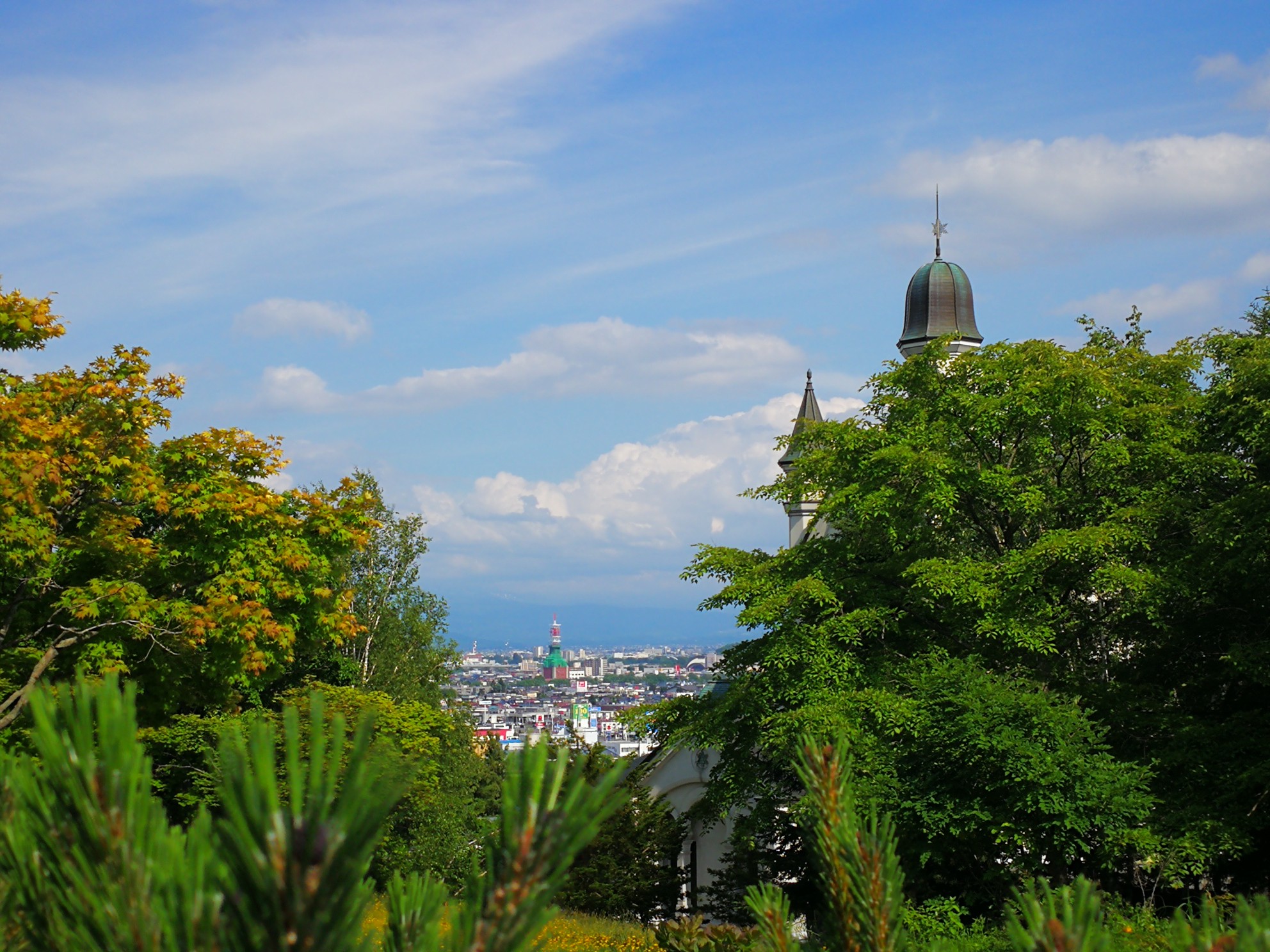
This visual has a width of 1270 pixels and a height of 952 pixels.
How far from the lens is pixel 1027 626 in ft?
66.4

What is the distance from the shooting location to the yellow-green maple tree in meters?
18.8

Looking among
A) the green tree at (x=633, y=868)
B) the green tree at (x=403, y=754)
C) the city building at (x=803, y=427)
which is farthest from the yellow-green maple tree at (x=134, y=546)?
the city building at (x=803, y=427)

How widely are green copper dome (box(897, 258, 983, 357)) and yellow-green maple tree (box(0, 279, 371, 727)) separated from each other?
31.8 m

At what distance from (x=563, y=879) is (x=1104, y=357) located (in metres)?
24.5

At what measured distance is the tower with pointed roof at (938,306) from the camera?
48.4 metres

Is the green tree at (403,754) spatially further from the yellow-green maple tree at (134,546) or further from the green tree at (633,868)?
the green tree at (633,868)

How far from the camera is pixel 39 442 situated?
→ 18.8 m

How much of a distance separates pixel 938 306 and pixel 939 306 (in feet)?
0.24

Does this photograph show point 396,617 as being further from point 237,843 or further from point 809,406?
point 237,843

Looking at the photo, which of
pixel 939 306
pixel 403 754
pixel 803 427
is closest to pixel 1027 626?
pixel 403 754

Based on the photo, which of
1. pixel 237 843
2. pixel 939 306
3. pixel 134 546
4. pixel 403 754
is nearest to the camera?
pixel 237 843

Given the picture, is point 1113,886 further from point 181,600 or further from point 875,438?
point 181,600

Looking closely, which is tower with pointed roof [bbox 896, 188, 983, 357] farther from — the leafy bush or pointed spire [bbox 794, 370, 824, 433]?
the leafy bush

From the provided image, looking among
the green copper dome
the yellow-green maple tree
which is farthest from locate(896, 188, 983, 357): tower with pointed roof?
the yellow-green maple tree
